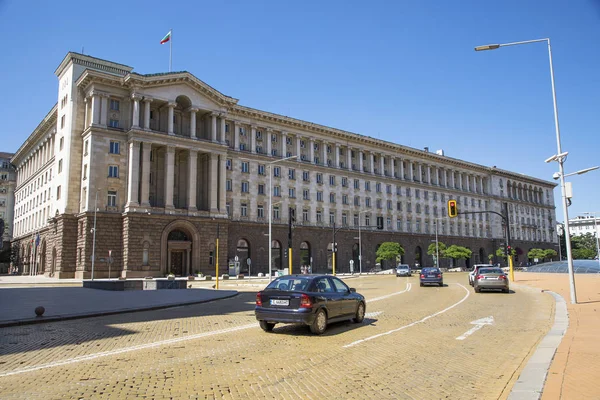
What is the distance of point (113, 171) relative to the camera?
5178cm

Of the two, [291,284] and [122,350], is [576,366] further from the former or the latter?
[122,350]

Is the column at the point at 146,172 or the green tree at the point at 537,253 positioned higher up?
the column at the point at 146,172

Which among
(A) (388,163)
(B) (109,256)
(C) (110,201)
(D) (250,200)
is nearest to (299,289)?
(B) (109,256)

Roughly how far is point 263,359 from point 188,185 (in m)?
49.4

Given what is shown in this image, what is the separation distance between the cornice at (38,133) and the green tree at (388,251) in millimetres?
51580

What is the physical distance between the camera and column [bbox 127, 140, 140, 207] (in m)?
50.7

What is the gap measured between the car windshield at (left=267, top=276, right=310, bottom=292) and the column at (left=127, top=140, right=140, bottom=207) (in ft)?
138

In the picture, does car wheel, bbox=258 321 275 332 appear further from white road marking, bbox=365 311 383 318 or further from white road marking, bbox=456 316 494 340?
white road marking, bbox=456 316 494 340

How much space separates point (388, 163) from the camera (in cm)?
8512

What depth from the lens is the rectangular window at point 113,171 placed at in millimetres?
51531

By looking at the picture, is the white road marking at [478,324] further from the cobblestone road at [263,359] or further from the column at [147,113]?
the column at [147,113]

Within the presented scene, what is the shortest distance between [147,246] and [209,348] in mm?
43597

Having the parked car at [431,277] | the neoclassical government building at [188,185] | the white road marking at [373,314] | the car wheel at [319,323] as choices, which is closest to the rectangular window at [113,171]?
the neoclassical government building at [188,185]

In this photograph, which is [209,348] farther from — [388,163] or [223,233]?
[388,163]
